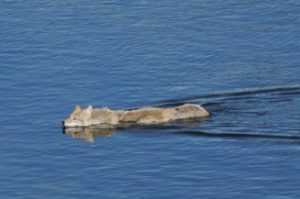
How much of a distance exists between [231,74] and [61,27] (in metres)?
9.14

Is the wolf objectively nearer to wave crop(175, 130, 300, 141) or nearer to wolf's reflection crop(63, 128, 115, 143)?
wolf's reflection crop(63, 128, 115, 143)

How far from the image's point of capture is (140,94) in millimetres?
46062

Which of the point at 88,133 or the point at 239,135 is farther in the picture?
the point at 88,133

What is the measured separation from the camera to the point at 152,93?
152 ft

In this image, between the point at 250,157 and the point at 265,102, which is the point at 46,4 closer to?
the point at 265,102

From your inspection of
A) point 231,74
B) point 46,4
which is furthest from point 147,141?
point 46,4

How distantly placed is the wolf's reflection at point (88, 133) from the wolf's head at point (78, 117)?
0.60ft

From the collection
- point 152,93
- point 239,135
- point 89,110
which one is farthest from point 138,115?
point 239,135

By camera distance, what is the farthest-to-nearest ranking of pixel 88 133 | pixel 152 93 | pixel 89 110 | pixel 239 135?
1. pixel 152 93
2. pixel 88 133
3. pixel 89 110
4. pixel 239 135

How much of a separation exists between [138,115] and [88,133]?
165 cm

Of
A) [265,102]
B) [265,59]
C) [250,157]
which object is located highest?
[265,59]

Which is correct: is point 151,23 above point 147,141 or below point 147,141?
above

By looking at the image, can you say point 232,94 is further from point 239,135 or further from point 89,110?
point 89,110

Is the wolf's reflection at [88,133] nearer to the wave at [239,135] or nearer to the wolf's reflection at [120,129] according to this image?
the wolf's reflection at [120,129]
